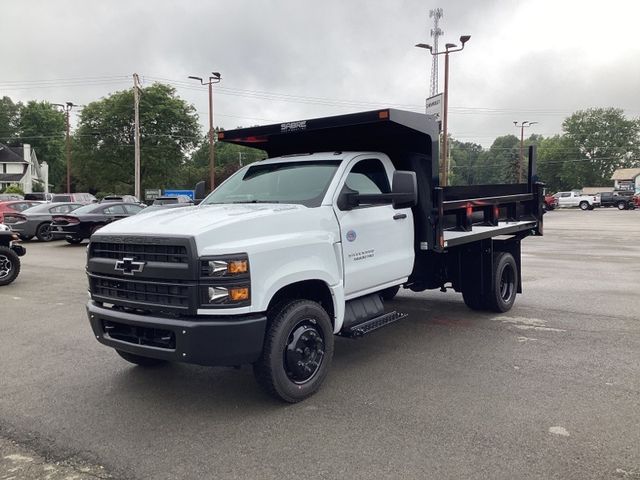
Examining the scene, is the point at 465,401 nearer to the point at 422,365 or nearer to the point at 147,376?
the point at 422,365

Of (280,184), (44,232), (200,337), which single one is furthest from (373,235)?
(44,232)

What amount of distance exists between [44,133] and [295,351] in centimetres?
9790

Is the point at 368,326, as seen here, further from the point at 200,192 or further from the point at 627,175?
the point at 627,175

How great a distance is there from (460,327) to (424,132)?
2595 mm

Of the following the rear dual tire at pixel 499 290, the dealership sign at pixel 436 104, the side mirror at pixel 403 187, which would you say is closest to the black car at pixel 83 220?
the dealership sign at pixel 436 104

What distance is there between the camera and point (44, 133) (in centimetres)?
8912

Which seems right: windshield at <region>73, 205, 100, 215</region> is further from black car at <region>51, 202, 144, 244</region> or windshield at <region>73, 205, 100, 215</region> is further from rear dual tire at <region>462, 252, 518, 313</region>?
rear dual tire at <region>462, 252, 518, 313</region>

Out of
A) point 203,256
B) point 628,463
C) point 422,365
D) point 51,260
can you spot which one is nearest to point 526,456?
point 628,463

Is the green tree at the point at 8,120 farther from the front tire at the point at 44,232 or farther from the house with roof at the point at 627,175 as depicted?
the house with roof at the point at 627,175

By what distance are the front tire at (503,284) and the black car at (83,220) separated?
48.7ft

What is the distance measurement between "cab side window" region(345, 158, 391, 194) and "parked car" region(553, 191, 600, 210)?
173 ft

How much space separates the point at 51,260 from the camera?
48.3 ft

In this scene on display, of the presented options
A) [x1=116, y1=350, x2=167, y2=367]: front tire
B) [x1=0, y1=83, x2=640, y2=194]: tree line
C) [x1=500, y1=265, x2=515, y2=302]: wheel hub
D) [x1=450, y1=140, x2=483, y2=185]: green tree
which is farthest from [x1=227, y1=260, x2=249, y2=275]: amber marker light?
Answer: [x1=450, y1=140, x2=483, y2=185]: green tree

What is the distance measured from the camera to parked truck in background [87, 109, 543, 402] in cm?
390
